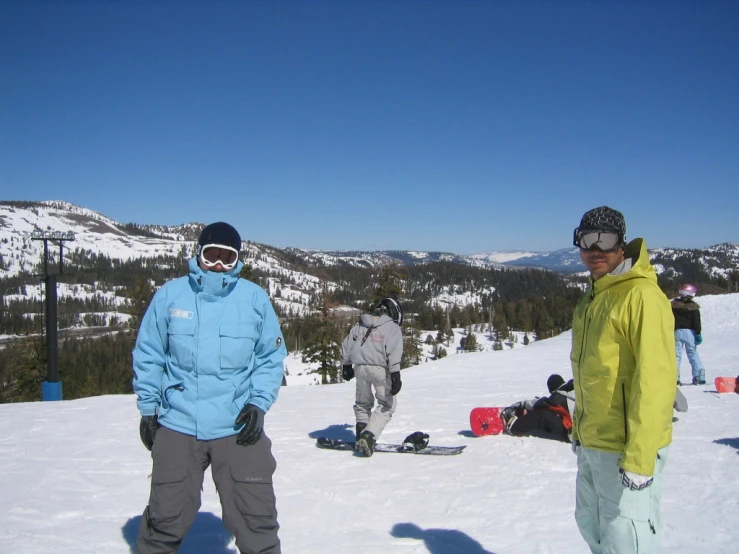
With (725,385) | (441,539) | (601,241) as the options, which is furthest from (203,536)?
(725,385)

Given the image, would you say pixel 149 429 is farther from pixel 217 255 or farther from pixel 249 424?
pixel 217 255

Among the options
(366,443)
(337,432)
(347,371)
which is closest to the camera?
(366,443)

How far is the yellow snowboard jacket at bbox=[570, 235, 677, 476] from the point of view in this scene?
2.39 m

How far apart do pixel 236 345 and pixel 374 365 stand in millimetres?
3566

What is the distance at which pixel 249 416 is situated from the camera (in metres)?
3.17

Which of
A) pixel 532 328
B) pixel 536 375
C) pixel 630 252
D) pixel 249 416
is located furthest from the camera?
pixel 532 328

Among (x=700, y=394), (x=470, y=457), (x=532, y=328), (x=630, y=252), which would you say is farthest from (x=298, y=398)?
(x=532, y=328)

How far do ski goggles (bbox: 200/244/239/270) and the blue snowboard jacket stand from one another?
0.21 ft

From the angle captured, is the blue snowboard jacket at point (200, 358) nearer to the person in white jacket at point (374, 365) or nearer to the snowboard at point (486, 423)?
the person in white jacket at point (374, 365)

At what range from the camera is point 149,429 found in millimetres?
3166

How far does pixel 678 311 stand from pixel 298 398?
9030 mm

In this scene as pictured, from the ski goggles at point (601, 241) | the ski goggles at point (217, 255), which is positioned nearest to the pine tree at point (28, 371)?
the ski goggles at point (217, 255)

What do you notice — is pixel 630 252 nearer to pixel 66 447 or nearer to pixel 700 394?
pixel 66 447

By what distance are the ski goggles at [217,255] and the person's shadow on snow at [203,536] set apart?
96.2 inches
